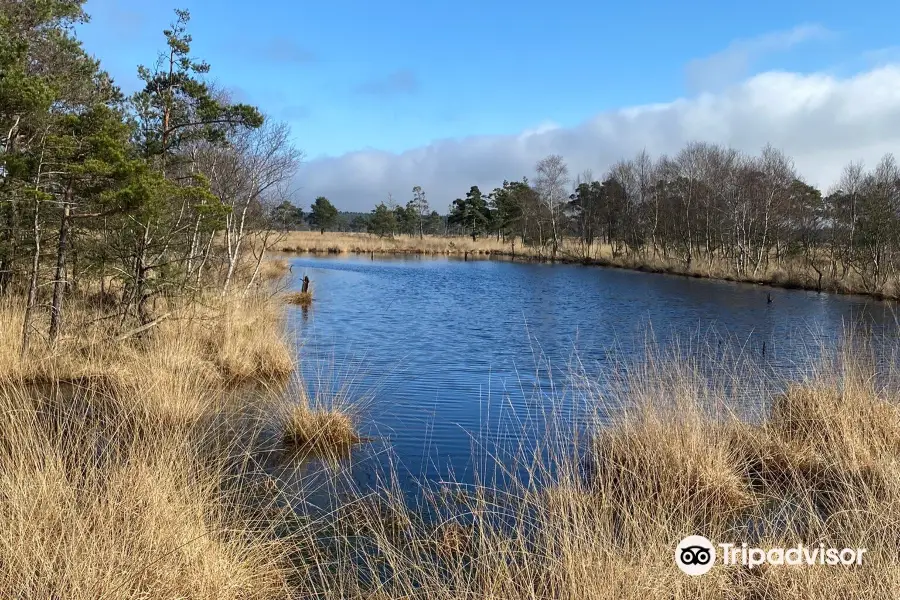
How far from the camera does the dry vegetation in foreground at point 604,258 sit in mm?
27672

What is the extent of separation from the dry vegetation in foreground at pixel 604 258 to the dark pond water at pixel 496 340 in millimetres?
1916

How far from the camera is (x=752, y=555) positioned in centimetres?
355

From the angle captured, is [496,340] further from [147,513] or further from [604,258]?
[604,258]

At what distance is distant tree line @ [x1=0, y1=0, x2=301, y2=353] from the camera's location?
7.15m

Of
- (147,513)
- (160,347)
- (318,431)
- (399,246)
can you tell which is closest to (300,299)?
(160,347)

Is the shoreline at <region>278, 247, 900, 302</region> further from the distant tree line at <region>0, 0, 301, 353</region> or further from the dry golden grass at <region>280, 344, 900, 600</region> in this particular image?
the distant tree line at <region>0, 0, 301, 353</region>

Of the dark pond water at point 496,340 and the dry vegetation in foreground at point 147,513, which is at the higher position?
the dry vegetation in foreground at point 147,513

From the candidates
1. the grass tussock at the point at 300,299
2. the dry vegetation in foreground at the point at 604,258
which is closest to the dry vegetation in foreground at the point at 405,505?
the dry vegetation in foreground at the point at 604,258

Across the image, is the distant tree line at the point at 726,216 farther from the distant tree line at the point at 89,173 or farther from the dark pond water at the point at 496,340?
the distant tree line at the point at 89,173

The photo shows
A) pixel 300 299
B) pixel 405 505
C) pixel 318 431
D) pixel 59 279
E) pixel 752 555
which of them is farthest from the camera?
pixel 300 299

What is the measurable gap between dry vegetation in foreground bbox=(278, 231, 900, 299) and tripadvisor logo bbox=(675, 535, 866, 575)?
1403 centimetres

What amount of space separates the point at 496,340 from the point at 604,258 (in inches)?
1364

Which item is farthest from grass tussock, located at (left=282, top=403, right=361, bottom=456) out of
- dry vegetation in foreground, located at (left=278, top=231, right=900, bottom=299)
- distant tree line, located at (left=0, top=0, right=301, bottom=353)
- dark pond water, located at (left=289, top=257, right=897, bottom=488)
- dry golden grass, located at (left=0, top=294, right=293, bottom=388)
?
dry vegetation in foreground, located at (left=278, top=231, right=900, bottom=299)

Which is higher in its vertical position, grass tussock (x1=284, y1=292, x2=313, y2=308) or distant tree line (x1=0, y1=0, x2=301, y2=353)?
distant tree line (x1=0, y1=0, x2=301, y2=353)
